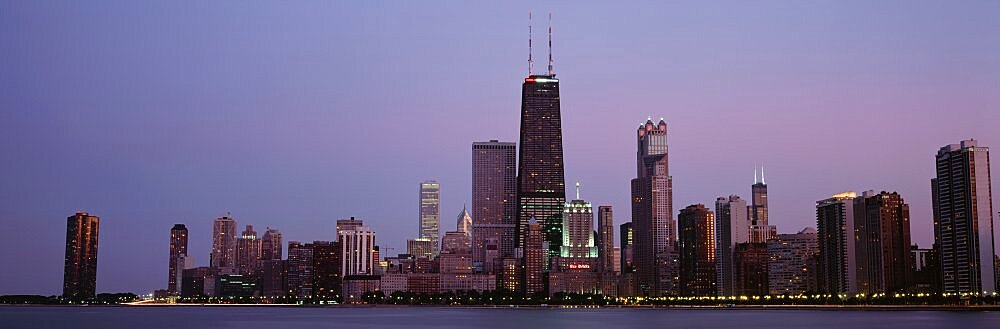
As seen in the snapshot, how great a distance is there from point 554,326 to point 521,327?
560cm

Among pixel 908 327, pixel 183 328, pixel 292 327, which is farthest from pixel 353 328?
pixel 908 327

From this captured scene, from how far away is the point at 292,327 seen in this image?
447 feet

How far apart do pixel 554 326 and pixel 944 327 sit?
45022mm

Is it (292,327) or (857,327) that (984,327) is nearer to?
(857,327)

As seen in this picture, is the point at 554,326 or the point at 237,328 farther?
the point at 554,326

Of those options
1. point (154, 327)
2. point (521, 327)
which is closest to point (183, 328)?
point (154, 327)

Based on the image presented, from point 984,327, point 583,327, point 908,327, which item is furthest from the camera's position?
point 583,327

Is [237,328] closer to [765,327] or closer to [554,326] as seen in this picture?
[554,326]

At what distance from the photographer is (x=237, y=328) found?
132375 mm

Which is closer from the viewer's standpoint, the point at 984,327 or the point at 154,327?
the point at 984,327

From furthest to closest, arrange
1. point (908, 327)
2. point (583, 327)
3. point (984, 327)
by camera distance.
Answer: point (583, 327), point (908, 327), point (984, 327)

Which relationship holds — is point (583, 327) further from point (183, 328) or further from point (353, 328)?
point (183, 328)

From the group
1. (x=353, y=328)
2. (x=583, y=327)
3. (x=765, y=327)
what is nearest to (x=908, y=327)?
(x=765, y=327)

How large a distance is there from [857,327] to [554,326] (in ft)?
117
